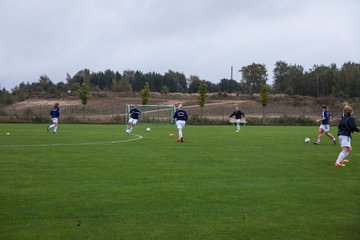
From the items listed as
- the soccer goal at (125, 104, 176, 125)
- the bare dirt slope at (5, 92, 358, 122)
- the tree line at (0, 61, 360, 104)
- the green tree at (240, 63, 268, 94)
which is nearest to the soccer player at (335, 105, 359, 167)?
the soccer goal at (125, 104, 176, 125)

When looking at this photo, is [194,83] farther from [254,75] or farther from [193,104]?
[193,104]

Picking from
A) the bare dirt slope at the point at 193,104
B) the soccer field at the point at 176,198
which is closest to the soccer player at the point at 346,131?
the soccer field at the point at 176,198

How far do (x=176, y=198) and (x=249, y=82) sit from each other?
113 metres

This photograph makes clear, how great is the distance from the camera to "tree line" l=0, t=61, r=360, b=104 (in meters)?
97.4

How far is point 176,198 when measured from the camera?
29.5 ft

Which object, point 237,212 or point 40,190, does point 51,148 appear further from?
point 237,212

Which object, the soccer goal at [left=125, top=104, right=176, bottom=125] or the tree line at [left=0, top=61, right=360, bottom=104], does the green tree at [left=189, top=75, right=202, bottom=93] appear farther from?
the soccer goal at [left=125, top=104, right=176, bottom=125]

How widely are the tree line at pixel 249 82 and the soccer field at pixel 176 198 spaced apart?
237 feet

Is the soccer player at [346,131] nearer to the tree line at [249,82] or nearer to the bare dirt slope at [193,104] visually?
the bare dirt slope at [193,104]

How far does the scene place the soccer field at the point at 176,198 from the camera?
6.85 m

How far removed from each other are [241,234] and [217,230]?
37 centimetres

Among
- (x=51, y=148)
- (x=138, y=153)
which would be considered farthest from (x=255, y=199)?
(x=51, y=148)

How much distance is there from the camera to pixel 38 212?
25.5 feet

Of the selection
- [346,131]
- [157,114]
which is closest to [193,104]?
[157,114]
